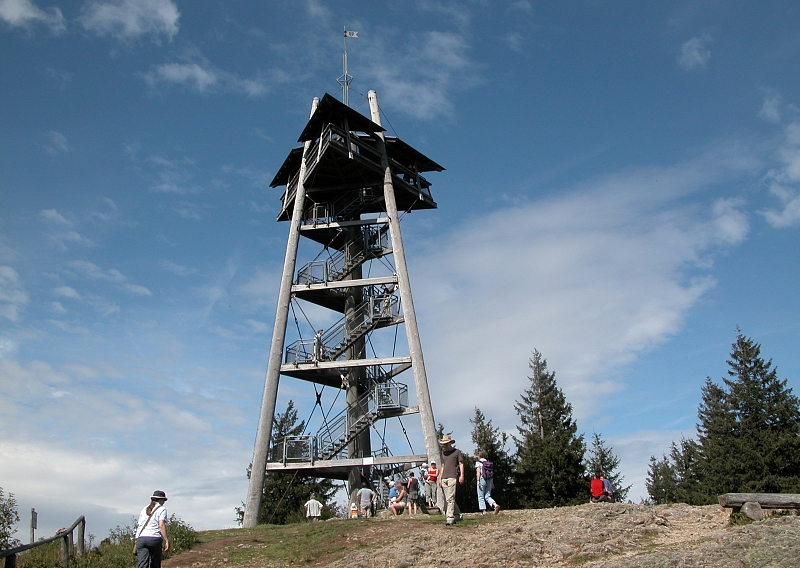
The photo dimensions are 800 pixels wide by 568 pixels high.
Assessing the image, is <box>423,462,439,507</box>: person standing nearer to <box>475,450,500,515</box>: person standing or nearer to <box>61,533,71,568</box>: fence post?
<box>475,450,500,515</box>: person standing

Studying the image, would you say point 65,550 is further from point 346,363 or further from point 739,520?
point 346,363

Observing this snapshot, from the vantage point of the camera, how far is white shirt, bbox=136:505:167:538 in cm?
1127

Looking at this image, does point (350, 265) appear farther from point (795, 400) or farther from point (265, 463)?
point (795, 400)

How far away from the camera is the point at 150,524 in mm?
11328

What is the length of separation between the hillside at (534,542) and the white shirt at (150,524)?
3723 mm

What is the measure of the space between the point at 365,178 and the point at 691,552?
76.4 ft

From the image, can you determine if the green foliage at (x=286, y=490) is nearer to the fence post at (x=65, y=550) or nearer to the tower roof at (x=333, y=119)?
the tower roof at (x=333, y=119)

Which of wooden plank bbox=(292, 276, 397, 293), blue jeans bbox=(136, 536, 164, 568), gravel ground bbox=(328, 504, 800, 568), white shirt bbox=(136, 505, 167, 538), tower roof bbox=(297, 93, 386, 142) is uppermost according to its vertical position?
tower roof bbox=(297, 93, 386, 142)

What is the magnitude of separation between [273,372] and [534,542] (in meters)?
14.9

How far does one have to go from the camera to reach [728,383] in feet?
143

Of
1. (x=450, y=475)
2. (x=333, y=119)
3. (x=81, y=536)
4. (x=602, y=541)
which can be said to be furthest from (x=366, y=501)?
(x=333, y=119)

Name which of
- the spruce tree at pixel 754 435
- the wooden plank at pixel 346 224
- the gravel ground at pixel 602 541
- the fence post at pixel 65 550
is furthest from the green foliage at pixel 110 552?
the spruce tree at pixel 754 435

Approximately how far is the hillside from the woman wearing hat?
143 inches

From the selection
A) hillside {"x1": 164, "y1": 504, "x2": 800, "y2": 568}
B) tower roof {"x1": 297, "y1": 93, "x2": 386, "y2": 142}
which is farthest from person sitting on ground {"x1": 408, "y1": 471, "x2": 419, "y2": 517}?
tower roof {"x1": 297, "y1": 93, "x2": 386, "y2": 142}
